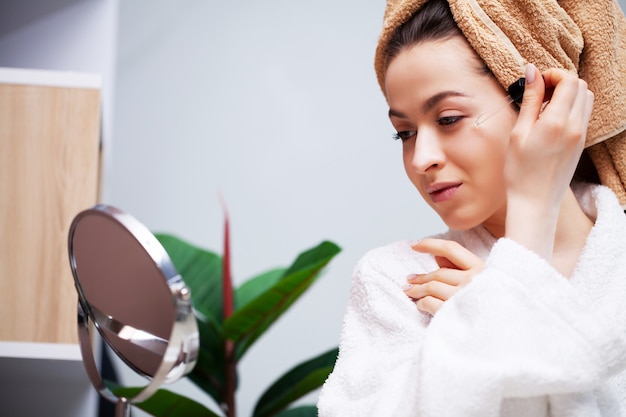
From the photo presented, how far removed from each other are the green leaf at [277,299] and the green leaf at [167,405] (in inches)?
6.0

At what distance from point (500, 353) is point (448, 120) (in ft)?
0.92

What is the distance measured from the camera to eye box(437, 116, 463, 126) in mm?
800

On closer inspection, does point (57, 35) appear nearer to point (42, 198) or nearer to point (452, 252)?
point (42, 198)

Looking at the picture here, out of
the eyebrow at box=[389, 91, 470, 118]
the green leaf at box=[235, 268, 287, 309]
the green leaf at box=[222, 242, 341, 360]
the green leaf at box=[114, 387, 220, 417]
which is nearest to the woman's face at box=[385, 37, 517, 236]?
the eyebrow at box=[389, 91, 470, 118]

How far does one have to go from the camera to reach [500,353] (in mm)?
652

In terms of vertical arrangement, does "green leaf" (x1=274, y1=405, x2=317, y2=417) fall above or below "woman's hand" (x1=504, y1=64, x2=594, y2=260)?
below

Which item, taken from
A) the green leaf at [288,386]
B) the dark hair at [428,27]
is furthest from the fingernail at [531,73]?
the green leaf at [288,386]

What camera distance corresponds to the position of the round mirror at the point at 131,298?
1.59 ft

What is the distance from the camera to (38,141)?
119 centimetres

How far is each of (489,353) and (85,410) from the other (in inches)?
42.3

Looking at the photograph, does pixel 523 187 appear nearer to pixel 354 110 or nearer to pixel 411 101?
pixel 411 101

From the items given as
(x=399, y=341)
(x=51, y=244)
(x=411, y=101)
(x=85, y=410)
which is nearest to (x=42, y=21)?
(x=51, y=244)

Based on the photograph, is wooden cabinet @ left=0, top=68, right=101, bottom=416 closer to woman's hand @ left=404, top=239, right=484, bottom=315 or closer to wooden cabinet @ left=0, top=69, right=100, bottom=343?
wooden cabinet @ left=0, top=69, right=100, bottom=343

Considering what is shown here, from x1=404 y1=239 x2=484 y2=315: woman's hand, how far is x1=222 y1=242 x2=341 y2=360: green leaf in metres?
0.52
